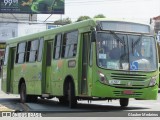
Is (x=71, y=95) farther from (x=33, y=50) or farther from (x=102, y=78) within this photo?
(x=33, y=50)

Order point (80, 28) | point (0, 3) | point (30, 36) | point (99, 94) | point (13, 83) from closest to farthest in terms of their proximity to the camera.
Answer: point (99, 94), point (80, 28), point (30, 36), point (13, 83), point (0, 3)

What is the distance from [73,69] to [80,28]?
1395 millimetres

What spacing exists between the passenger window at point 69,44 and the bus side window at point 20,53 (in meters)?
4.67

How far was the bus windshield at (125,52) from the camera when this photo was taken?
661 inches

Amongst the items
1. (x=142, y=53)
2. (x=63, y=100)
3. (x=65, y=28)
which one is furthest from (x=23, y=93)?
(x=142, y=53)

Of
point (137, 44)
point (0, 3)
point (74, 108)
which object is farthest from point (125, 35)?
point (0, 3)

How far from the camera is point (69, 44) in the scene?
18.5 m

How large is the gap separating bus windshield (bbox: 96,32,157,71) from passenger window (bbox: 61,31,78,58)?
139cm

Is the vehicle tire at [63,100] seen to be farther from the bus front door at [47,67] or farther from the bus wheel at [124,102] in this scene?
the bus wheel at [124,102]

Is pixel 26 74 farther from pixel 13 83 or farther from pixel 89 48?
pixel 89 48

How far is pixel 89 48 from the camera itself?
17.0 m

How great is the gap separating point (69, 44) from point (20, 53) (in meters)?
5.62

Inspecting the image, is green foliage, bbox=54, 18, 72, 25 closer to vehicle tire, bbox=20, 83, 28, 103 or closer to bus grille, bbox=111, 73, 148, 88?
vehicle tire, bbox=20, 83, 28, 103

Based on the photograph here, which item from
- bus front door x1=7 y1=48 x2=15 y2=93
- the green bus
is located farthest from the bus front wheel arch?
bus front door x1=7 y1=48 x2=15 y2=93
